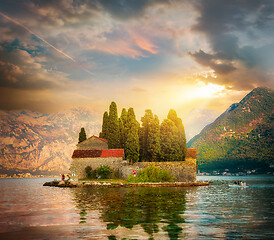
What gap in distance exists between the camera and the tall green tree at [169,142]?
6675 centimetres

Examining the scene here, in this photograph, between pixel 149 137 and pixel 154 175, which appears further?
pixel 149 137

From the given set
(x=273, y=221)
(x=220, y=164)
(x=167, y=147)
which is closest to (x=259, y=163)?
(x=220, y=164)

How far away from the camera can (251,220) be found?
16.8 m

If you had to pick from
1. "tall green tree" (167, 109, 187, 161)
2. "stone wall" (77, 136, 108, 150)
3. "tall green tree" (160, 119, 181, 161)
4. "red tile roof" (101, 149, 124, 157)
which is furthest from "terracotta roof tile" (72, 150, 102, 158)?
"tall green tree" (167, 109, 187, 161)

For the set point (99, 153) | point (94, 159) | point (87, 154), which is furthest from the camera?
point (87, 154)

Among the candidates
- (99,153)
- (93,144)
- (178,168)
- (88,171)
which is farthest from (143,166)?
(93,144)

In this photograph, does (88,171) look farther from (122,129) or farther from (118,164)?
(122,129)

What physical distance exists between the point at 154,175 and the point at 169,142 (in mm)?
8882

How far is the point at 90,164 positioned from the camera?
66188mm

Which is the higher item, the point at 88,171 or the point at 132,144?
the point at 132,144

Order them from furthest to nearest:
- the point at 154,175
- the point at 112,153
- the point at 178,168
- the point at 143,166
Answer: the point at 112,153 < the point at 178,168 < the point at 143,166 < the point at 154,175

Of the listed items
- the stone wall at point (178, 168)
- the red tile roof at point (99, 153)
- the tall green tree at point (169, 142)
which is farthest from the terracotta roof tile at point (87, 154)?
the tall green tree at point (169, 142)

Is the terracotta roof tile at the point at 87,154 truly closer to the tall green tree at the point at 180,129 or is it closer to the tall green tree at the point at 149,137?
the tall green tree at the point at 149,137

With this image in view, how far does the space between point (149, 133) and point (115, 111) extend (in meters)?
12.0
